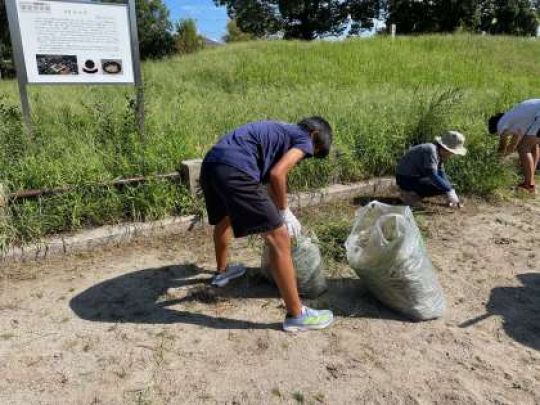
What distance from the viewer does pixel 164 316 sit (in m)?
3.04

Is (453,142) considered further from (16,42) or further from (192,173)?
(16,42)

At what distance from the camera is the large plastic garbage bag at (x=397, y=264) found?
2840 millimetres

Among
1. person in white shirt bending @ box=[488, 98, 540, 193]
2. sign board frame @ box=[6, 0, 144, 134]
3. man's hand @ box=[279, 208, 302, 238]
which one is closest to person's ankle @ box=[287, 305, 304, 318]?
man's hand @ box=[279, 208, 302, 238]

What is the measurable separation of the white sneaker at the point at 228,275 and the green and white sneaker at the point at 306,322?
66cm

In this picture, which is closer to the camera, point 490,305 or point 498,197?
point 490,305

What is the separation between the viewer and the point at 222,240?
332 centimetres

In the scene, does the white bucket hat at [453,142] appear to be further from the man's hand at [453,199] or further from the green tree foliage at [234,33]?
the green tree foliage at [234,33]

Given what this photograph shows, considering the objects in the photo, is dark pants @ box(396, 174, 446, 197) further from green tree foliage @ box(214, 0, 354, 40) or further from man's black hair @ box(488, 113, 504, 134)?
green tree foliage @ box(214, 0, 354, 40)

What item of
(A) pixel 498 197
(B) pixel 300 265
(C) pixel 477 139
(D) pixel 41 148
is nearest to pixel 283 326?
(B) pixel 300 265

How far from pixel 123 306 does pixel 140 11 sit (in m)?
41.8

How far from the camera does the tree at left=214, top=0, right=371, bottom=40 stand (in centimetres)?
4353

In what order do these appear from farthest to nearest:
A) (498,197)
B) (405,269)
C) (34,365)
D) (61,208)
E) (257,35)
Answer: (257,35) < (498,197) < (61,208) < (405,269) < (34,365)

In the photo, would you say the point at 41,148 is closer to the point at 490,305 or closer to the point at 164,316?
the point at 164,316

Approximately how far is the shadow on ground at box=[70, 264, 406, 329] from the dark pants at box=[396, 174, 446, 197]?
5.67 feet
